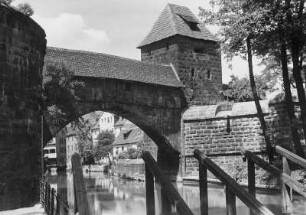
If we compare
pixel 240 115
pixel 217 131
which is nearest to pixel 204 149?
pixel 217 131

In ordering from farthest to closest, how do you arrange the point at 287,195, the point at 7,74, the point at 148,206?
1. the point at 7,74
2. the point at 287,195
3. the point at 148,206

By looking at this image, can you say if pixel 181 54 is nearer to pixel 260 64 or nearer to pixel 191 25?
pixel 191 25

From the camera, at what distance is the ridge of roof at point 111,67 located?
25172mm

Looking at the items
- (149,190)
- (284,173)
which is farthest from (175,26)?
(149,190)

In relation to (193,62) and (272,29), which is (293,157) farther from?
(193,62)

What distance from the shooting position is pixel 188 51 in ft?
106

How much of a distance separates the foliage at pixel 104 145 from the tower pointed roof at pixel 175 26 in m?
32.7

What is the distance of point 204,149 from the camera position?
1161 inches

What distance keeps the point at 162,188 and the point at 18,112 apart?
5.37m

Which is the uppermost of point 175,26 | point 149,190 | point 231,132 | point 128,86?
point 175,26

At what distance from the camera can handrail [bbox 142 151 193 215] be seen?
6.58m

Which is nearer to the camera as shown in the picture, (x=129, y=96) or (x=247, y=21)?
(x=247, y=21)

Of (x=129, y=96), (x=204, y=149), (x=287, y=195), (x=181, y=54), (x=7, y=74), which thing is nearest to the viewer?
Result: (x=287, y=195)

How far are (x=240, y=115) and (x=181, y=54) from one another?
632 centimetres
